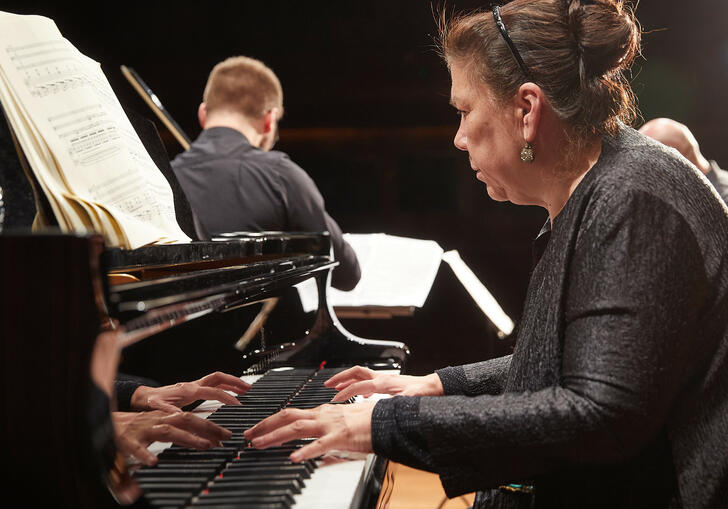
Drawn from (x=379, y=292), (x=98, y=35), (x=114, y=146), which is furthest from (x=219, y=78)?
(x=98, y=35)

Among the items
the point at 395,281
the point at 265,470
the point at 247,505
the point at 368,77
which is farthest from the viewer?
the point at 368,77

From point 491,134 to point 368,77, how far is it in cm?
371

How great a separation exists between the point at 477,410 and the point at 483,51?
24.4 inches

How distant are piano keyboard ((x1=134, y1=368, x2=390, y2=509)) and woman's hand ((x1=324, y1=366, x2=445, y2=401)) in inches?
11.5

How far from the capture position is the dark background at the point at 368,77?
471 cm

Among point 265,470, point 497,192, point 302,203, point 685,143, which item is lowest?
point 302,203

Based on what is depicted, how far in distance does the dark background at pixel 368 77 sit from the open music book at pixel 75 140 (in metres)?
3.23

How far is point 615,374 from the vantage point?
3.04 ft

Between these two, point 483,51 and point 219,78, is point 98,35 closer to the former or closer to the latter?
point 219,78

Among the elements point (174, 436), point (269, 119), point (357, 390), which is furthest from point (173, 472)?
point (269, 119)

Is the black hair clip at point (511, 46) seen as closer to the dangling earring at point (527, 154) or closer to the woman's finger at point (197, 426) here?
the dangling earring at point (527, 154)

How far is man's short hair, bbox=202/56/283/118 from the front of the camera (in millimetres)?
3162

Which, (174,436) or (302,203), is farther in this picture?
(302,203)

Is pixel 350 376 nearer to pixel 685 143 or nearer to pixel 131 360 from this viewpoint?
pixel 131 360
